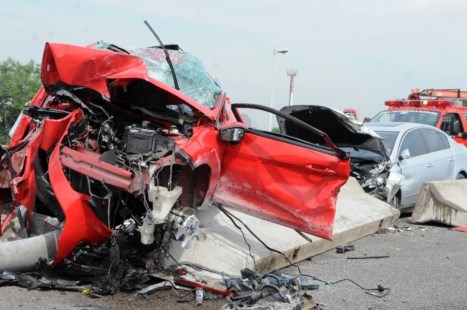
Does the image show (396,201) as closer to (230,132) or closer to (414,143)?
(414,143)

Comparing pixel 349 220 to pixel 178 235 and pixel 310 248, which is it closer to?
pixel 310 248

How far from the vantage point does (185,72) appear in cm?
538

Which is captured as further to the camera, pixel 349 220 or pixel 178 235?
pixel 349 220

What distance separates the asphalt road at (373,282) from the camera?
14.5 ft

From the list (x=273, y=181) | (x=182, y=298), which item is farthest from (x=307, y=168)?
(x=182, y=298)

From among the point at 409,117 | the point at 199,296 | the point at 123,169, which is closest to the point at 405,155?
the point at 409,117

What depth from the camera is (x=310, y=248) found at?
622cm

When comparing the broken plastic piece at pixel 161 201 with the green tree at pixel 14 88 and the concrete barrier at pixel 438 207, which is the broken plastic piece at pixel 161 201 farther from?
the green tree at pixel 14 88

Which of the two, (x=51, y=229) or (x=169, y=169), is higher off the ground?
(x=169, y=169)

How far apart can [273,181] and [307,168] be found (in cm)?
33

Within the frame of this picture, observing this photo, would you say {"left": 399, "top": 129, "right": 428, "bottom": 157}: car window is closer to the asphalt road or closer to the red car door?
the asphalt road

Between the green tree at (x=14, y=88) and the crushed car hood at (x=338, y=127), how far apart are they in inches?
386

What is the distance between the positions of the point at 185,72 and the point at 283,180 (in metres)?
1.39

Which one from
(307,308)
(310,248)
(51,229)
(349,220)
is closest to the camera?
(307,308)
